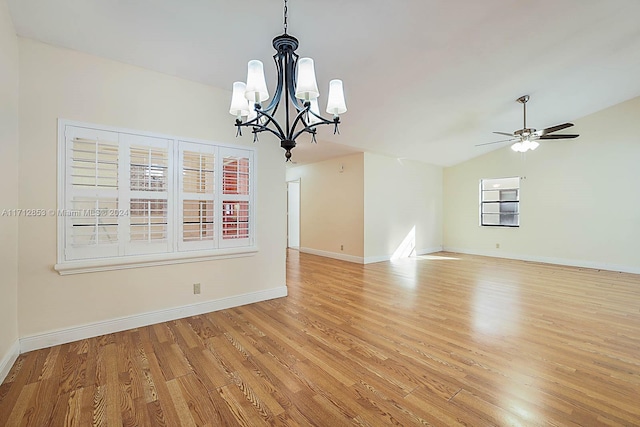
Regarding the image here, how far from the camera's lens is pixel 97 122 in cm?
278

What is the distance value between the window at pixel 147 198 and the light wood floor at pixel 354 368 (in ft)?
2.72

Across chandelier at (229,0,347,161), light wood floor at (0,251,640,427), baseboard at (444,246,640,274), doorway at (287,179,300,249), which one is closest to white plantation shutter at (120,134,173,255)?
light wood floor at (0,251,640,427)

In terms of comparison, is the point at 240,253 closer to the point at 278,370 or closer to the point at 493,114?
the point at 278,370

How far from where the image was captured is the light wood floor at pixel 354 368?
172 cm


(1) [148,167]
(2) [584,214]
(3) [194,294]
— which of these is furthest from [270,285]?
(2) [584,214]

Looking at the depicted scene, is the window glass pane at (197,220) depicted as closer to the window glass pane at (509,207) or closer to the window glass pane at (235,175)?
the window glass pane at (235,175)

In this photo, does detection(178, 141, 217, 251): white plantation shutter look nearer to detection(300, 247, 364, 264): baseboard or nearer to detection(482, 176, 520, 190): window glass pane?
detection(300, 247, 364, 264): baseboard

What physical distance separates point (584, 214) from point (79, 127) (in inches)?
339

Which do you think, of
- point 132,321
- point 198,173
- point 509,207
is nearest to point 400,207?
point 509,207

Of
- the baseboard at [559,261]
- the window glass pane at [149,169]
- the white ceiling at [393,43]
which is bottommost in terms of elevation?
the baseboard at [559,261]

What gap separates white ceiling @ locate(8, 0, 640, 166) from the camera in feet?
7.92

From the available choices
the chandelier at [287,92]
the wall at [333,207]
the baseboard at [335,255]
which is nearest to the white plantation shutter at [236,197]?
the chandelier at [287,92]

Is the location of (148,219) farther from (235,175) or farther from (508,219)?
(508,219)

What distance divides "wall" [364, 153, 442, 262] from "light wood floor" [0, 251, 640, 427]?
293cm
